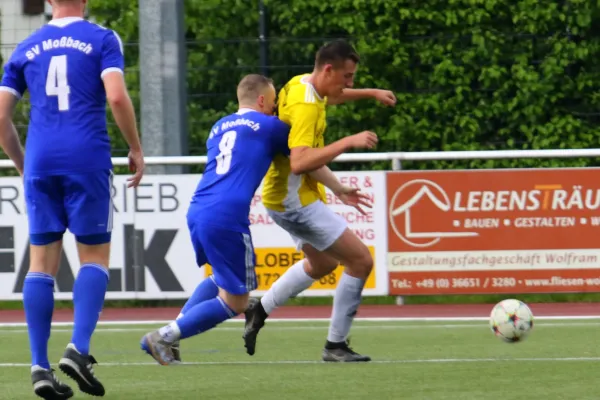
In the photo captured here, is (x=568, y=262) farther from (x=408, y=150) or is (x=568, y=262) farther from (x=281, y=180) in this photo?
(x=281, y=180)

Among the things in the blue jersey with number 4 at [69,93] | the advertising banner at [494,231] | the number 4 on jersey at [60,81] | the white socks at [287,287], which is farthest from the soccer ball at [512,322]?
the advertising banner at [494,231]

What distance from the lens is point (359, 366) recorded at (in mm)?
8391

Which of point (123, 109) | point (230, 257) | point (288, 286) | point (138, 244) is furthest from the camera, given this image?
point (138, 244)

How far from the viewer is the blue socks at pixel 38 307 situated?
6.89m

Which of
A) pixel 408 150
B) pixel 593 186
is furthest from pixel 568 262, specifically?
pixel 408 150

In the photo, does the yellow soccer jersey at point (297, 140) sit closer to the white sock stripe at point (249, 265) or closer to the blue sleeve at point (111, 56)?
the white sock stripe at point (249, 265)

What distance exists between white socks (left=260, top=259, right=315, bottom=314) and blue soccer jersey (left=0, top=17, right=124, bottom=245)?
2265mm

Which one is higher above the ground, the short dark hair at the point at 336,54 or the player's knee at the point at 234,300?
the short dark hair at the point at 336,54

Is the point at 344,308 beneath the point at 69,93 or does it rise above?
beneath

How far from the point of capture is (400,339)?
33.8 feet

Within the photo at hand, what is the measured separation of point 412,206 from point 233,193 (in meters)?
5.34

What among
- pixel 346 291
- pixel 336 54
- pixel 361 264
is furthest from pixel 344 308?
pixel 336 54

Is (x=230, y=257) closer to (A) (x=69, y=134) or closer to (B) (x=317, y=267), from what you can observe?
(B) (x=317, y=267)

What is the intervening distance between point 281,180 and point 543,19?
7626 mm
